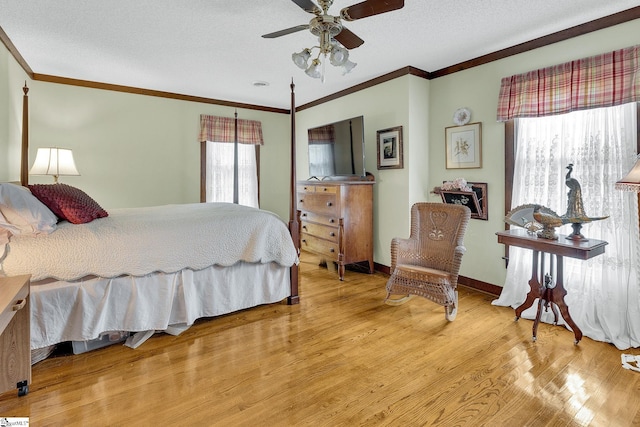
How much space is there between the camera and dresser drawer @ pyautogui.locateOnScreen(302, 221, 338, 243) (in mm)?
3949

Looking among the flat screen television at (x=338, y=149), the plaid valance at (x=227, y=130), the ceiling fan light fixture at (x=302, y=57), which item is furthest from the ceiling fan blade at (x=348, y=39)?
the plaid valance at (x=227, y=130)

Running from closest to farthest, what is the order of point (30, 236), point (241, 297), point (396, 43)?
point (30, 236) < point (241, 297) < point (396, 43)

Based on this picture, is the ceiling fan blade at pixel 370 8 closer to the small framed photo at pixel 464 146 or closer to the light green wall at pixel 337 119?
the light green wall at pixel 337 119

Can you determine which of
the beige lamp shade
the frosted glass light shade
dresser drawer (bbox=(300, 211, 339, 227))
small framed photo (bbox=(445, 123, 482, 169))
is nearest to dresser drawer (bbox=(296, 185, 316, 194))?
dresser drawer (bbox=(300, 211, 339, 227))

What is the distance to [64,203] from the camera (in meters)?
2.29

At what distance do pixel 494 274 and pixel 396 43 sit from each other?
2.47 metres

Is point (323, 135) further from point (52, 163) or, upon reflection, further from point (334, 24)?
point (52, 163)

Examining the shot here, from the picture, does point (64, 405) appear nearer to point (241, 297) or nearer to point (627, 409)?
point (241, 297)

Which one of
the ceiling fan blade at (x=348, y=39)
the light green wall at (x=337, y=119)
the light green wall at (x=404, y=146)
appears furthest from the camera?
the light green wall at (x=404, y=146)

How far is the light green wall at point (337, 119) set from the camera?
3.20 metres

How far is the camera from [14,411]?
1658mm

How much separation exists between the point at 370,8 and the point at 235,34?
1426 millimetres

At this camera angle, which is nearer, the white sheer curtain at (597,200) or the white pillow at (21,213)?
the white pillow at (21,213)

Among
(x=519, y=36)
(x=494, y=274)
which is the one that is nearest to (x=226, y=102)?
(x=519, y=36)
